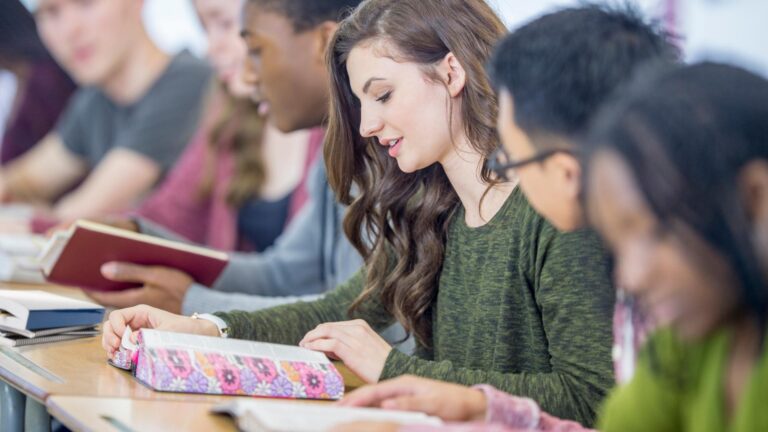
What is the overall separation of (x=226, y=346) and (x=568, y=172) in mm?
672

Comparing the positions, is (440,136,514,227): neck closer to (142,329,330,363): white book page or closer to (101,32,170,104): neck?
(142,329,330,363): white book page

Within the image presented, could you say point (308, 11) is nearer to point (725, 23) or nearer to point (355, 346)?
point (725, 23)

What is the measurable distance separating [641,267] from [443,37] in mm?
930

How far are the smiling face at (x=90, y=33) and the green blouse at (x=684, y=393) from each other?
362cm

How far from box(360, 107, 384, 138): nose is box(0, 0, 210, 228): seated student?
99.9 inches

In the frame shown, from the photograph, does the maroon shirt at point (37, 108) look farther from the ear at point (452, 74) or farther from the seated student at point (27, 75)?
the ear at point (452, 74)

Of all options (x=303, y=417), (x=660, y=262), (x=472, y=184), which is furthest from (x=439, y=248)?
(x=660, y=262)

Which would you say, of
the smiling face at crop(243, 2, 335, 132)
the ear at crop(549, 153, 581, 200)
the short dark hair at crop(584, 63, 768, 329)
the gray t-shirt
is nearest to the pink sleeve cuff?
the ear at crop(549, 153, 581, 200)

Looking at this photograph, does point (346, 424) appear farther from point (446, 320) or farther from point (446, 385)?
point (446, 320)

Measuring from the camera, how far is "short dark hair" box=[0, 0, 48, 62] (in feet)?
14.3

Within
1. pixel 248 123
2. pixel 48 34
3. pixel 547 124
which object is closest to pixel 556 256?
pixel 547 124

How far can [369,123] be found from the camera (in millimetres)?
1776

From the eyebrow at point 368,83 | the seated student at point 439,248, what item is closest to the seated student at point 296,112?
the seated student at point 439,248

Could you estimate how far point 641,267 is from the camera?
2.91 feet
